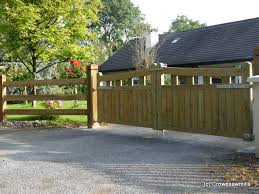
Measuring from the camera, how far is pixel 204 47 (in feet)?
81.2

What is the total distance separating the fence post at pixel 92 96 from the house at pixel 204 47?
1076 centimetres

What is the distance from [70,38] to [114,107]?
671cm

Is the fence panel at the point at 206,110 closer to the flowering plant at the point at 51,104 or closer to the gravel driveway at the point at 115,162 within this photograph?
the gravel driveway at the point at 115,162

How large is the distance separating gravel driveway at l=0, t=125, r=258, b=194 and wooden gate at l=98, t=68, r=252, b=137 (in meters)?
0.37

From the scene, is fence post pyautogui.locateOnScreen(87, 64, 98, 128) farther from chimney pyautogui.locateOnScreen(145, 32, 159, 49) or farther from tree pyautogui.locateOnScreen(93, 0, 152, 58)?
tree pyautogui.locateOnScreen(93, 0, 152, 58)

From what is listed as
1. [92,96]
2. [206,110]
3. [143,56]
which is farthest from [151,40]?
[206,110]

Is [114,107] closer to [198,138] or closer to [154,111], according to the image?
[154,111]

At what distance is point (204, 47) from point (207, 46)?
0.21 meters

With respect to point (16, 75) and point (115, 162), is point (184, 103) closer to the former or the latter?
point (115, 162)

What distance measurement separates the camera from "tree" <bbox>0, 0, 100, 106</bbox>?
14764 mm

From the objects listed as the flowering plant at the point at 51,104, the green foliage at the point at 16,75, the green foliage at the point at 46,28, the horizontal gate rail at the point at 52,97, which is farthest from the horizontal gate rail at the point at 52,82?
the green foliage at the point at 16,75

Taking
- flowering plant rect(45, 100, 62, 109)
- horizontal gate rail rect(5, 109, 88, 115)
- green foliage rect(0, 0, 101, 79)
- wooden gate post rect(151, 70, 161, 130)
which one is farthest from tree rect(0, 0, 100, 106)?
wooden gate post rect(151, 70, 161, 130)

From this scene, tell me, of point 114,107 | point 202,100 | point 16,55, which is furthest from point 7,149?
point 16,55

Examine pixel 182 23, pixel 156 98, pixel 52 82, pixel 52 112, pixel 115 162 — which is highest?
pixel 182 23
